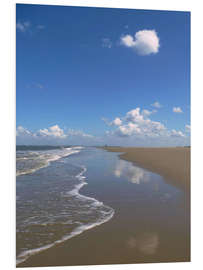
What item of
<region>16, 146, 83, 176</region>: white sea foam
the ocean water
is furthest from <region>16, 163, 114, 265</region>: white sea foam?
<region>16, 146, 83, 176</region>: white sea foam

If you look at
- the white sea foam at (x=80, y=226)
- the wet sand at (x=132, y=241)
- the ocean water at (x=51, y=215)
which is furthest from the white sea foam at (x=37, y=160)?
the wet sand at (x=132, y=241)

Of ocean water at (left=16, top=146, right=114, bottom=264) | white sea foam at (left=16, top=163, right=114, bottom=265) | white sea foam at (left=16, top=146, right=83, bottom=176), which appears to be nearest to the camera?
white sea foam at (left=16, top=163, right=114, bottom=265)

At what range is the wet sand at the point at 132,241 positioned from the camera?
2600 mm

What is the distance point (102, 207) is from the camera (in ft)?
12.1

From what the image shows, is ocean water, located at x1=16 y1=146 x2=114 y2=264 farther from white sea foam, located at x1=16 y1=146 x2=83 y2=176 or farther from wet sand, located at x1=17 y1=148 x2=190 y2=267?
white sea foam, located at x1=16 y1=146 x2=83 y2=176

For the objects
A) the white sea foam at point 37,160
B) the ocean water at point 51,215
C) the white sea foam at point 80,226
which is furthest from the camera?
the white sea foam at point 37,160

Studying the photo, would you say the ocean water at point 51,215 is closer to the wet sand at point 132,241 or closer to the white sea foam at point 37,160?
the wet sand at point 132,241

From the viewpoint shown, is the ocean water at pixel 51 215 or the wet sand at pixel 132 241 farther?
the ocean water at pixel 51 215

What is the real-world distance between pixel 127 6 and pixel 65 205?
3878 millimetres

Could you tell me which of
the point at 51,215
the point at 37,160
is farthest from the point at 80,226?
the point at 37,160

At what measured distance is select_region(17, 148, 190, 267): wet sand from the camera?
260cm

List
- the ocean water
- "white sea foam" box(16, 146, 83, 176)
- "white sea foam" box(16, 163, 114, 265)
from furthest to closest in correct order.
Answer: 1. "white sea foam" box(16, 146, 83, 176)
2. the ocean water
3. "white sea foam" box(16, 163, 114, 265)

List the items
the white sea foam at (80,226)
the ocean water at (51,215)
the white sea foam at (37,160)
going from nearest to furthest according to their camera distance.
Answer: the white sea foam at (80,226), the ocean water at (51,215), the white sea foam at (37,160)
